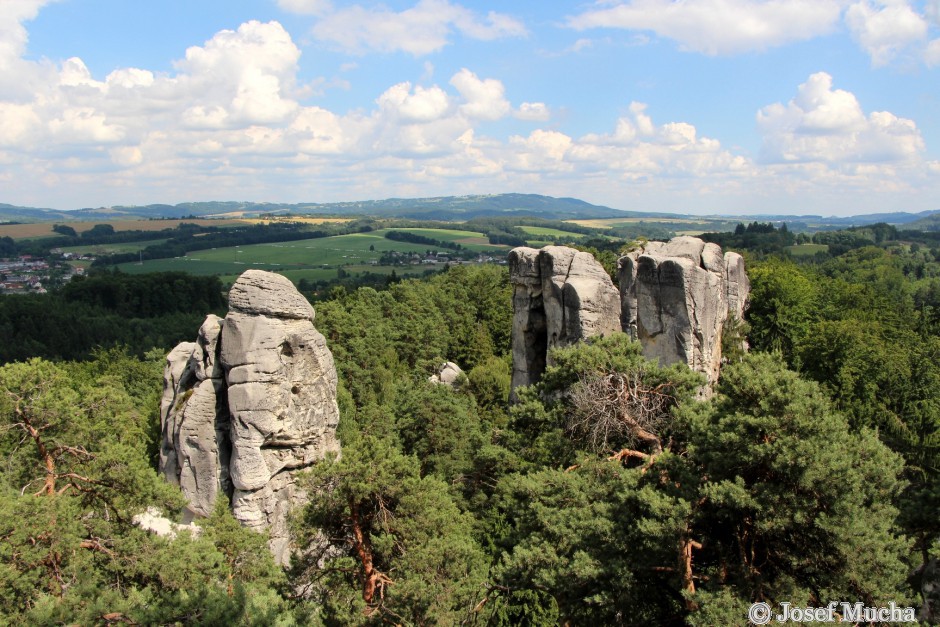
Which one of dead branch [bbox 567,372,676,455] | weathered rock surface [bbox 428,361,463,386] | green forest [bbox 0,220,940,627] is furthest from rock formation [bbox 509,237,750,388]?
weathered rock surface [bbox 428,361,463,386]

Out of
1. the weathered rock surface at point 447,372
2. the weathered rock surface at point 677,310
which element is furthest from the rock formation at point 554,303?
the weathered rock surface at point 447,372

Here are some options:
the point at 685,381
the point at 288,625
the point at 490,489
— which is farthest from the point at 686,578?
the point at 490,489

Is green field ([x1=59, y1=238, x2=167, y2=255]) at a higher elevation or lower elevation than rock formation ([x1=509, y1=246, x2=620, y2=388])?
lower

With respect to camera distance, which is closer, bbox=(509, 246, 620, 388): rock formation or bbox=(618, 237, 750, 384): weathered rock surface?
bbox=(618, 237, 750, 384): weathered rock surface

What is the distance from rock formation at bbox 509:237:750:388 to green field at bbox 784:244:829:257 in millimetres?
113230

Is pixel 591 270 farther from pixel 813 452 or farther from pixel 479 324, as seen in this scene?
pixel 479 324

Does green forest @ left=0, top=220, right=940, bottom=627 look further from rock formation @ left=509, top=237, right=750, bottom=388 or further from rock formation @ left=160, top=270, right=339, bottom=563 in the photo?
rock formation @ left=509, top=237, right=750, bottom=388

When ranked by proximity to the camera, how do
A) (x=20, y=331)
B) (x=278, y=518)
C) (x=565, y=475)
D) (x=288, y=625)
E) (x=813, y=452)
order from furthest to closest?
(x=20, y=331)
(x=278, y=518)
(x=565, y=475)
(x=288, y=625)
(x=813, y=452)

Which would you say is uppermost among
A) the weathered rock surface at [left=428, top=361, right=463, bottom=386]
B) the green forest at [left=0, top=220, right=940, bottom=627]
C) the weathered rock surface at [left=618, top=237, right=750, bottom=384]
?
the weathered rock surface at [left=618, top=237, right=750, bottom=384]

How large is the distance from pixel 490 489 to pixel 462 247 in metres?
163

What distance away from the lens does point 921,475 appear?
21.0 m

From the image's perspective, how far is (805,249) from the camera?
→ 135 meters

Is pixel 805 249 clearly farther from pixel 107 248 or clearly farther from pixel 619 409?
pixel 107 248

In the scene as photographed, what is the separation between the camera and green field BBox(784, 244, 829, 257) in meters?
127
